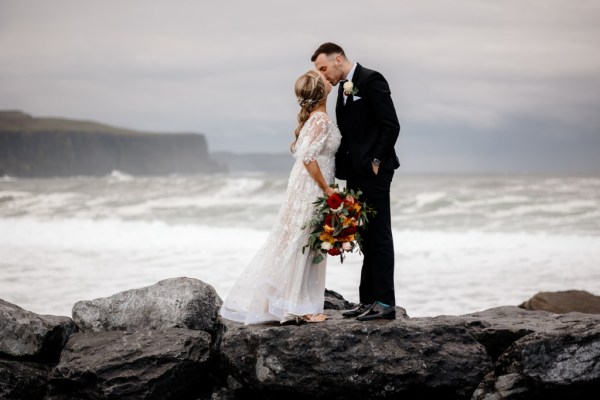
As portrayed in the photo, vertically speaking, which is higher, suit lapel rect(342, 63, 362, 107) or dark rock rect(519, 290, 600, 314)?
suit lapel rect(342, 63, 362, 107)

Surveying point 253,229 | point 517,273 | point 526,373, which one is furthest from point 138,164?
point 526,373

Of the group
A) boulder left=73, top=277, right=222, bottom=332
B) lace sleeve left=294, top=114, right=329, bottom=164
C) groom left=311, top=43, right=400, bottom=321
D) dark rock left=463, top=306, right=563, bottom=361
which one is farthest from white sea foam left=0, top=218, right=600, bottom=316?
lace sleeve left=294, top=114, right=329, bottom=164

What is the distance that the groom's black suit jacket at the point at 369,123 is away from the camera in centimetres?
568

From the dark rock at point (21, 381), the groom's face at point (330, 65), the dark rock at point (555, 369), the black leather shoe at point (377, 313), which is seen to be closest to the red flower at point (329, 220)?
the black leather shoe at point (377, 313)

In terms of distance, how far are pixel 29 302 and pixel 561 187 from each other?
3327 cm

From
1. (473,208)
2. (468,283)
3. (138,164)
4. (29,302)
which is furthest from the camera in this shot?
(138,164)

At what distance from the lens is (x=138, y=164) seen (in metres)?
132

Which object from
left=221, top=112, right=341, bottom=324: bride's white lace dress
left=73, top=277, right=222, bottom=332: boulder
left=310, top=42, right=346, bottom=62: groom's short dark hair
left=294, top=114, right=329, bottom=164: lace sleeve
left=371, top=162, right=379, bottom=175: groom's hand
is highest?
left=310, top=42, right=346, bottom=62: groom's short dark hair

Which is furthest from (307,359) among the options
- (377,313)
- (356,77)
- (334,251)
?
(356,77)

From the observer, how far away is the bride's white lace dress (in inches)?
227

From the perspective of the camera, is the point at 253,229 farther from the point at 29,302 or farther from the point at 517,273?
the point at 29,302

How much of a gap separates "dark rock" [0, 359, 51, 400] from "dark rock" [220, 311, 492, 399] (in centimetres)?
169

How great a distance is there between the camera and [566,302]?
940 centimetres

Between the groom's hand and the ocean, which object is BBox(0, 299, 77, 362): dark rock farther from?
the ocean
